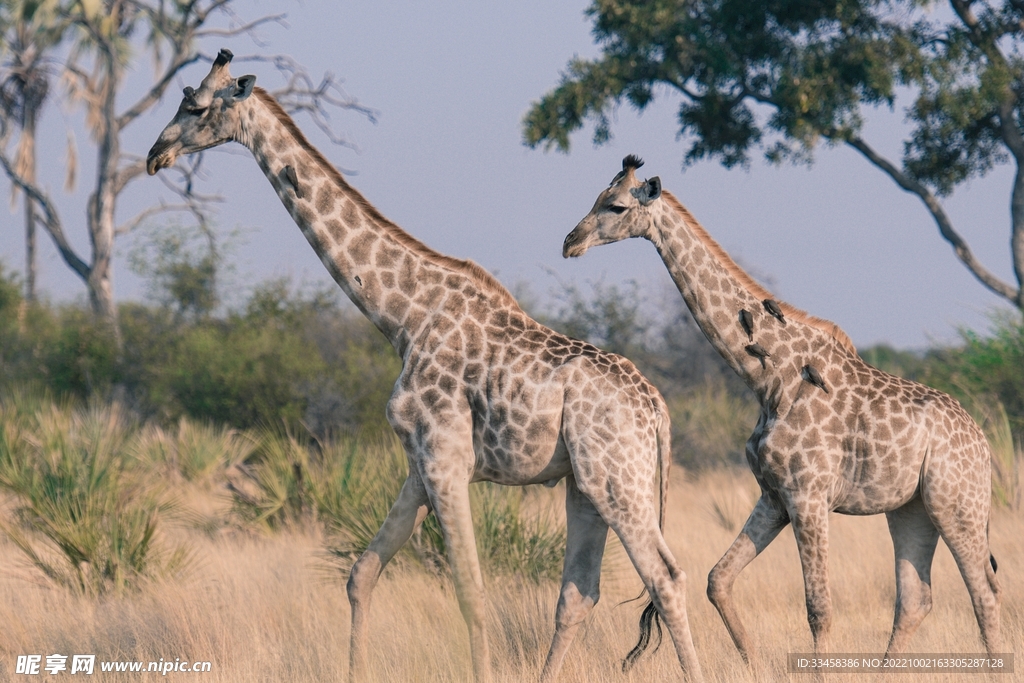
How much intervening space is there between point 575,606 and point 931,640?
2223mm

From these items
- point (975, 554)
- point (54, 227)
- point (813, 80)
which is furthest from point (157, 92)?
point (975, 554)

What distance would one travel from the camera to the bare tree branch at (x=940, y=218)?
16.1m

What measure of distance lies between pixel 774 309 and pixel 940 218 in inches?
494

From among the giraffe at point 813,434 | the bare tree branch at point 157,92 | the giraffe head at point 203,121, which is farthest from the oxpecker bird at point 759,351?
the bare tree branch at point 157,92

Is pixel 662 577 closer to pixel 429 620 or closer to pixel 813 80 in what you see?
pixel 429 620

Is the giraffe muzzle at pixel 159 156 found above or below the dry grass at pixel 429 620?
above

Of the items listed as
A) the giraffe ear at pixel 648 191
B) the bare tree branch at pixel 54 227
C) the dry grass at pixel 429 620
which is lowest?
the dry grass at pixel 429 620

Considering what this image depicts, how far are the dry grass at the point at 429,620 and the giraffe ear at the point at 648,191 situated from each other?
2444 mm

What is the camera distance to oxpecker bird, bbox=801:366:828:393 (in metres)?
5.38

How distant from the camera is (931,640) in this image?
595cm

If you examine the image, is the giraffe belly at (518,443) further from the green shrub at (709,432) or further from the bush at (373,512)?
the green shrub at (709,432)

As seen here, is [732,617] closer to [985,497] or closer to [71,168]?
[985,497]

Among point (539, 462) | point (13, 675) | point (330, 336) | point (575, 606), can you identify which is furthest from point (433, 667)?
point (330, 336)

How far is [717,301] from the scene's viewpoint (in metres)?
5.47
